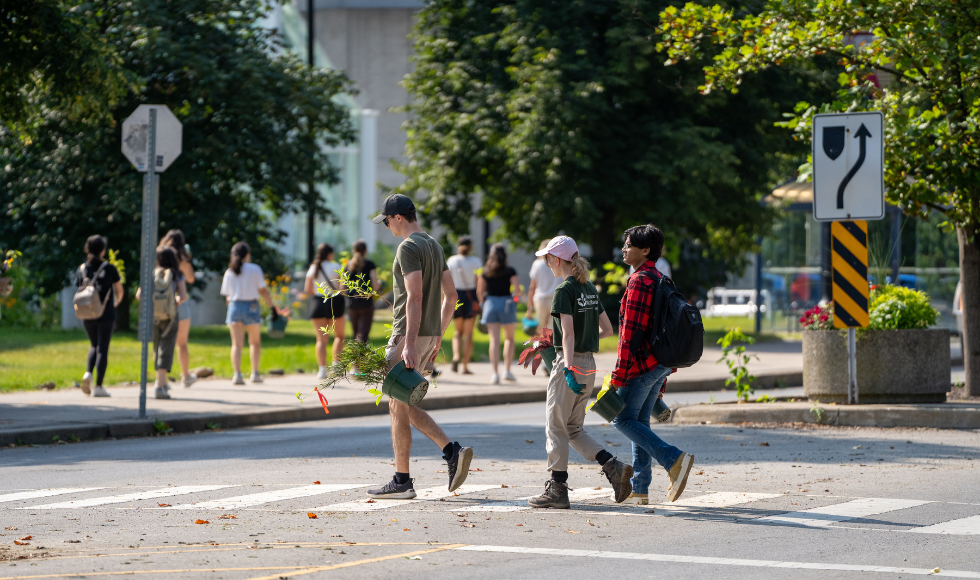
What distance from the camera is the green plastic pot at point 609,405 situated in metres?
7.46

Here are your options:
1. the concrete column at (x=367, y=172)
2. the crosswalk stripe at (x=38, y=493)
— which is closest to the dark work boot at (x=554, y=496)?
the crosswalk stripe at (x=38, y=493)

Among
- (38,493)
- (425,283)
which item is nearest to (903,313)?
(425,283)

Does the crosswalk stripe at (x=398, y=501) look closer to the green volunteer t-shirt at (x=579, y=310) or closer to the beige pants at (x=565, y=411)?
the beige pants at (x=565, y=411)

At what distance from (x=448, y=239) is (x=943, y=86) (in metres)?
16.0

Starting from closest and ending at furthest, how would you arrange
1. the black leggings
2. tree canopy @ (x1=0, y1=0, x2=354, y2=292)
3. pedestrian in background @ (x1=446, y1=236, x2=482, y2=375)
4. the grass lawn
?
the black leggings
the grass lawn
pedestrian in background @ (x1=446, y1=236, x2=482, y2=375)
tree canopy @ (x1=0, y1=0, x2=354, y2=292)

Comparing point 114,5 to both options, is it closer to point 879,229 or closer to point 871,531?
point 879,229

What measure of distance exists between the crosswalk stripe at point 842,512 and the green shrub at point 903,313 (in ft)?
16.6

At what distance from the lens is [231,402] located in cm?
1440

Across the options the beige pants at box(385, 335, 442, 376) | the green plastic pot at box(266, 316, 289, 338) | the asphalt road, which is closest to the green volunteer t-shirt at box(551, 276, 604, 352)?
the beige pants at box(385, 335, 442, 376)

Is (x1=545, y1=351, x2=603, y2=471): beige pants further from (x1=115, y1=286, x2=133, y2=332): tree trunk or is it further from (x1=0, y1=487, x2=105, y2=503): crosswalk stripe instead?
(x1=115, y1=286, x2=133, y2=332): tree trunk

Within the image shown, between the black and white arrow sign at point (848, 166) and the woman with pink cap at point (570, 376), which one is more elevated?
the black and white arrow sign at point (848, 166)

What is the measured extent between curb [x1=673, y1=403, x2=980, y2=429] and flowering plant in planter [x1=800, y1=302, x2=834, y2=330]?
0.81 m

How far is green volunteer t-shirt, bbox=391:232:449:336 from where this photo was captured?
7715 mm

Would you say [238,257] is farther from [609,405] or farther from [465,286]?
[609,405]
